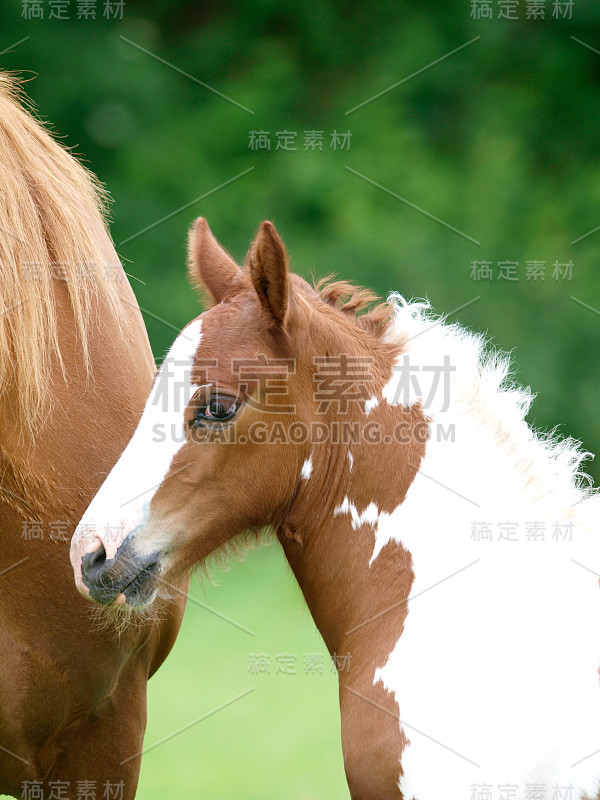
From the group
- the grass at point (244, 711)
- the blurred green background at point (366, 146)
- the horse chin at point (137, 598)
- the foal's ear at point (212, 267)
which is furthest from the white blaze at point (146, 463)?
the blurred green background at point (366, 146)

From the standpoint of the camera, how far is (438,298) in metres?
8.57

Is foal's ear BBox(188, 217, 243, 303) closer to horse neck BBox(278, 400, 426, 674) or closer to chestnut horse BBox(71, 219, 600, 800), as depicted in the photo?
chestnut horse BBox(71, 219, 600, 800)

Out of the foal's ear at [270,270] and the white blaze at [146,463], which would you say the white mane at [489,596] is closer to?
the foal's ear at [270,270]

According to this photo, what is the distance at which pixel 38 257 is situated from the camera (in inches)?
101

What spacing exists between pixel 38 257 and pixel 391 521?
131cm

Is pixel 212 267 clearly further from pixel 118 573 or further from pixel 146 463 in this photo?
pixel 118 573

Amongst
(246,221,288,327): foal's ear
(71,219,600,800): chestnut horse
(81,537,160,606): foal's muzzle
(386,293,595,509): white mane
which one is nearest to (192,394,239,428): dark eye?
(71,219,600,800): chestnut horse

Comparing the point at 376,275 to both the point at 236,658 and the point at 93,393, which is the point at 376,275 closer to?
the point at 236,658

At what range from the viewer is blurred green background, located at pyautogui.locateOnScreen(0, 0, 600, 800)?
8.59m

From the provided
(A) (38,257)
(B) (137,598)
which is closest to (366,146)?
(A) (38,257)

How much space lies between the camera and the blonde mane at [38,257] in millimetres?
2420

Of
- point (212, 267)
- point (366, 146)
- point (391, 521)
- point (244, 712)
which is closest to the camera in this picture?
point (391, 521)

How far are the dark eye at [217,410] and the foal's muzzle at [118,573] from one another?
34 centimetres

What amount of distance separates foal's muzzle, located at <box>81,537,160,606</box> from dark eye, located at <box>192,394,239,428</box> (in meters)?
0.34
